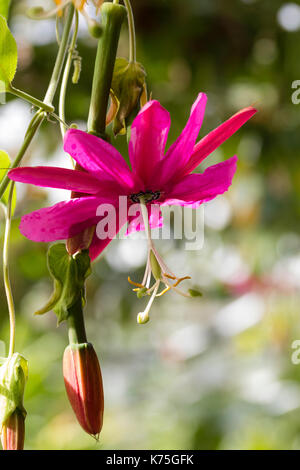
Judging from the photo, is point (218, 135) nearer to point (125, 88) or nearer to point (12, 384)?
point (125, 88)

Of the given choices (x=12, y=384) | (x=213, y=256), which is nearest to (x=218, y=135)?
(x=12, y=384)

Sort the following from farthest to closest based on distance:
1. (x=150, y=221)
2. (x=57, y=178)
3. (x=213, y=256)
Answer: (x=213, y=256), (x=150, y=221), (x=57, y=178)

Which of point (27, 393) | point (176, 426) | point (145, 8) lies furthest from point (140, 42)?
point (176, 426)

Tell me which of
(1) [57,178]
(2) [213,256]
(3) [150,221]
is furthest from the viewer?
(2) [213,256]

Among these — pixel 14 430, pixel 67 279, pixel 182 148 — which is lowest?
pixel 14 430

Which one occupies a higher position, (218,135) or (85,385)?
(218,135)

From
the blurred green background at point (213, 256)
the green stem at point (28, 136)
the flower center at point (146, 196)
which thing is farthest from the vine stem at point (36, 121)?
the blurred green background at point (213, 256)

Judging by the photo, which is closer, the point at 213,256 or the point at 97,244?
the point at 97,244
